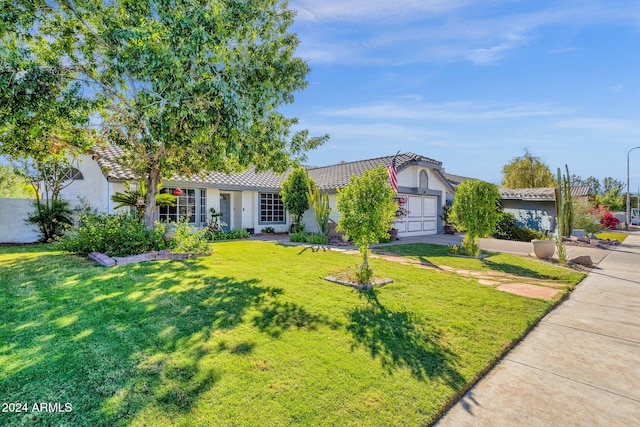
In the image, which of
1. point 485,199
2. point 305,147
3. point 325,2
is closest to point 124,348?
point 305,147

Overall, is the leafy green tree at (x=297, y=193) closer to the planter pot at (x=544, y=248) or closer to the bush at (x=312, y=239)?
the bush at (x=312, y=239)

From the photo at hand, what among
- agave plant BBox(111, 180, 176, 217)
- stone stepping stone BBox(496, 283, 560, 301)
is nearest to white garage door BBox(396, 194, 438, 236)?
stone stepping stone BBox(496, 283, 560, 301)

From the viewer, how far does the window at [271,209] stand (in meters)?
18.0

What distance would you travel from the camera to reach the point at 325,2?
8.81 meters

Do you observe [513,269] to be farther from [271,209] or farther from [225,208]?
[225,208]

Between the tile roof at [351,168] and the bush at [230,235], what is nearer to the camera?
the bush at [230,235]

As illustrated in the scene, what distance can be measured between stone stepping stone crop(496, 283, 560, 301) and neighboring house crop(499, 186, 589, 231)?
14.5 metres

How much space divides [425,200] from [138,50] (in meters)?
16.5

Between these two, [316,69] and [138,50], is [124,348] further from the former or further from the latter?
[316,69]

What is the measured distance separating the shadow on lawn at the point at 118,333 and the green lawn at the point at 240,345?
0.02 meters

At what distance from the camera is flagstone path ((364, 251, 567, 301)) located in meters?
6.43

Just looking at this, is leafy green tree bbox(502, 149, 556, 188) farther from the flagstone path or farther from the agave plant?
the agave plant

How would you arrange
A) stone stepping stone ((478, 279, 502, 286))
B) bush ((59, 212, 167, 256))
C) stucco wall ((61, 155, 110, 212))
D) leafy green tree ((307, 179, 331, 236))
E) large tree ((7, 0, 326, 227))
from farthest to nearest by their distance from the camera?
leafy green tree ((307, 179, 331, 236)) < stucco wall ((61, 155, 110, 212)) < bush ((59, 212, 167, 256)) < stone stepping stone ((478, 279, 502, 286)) < large tree ((7, 0, 326, 227))

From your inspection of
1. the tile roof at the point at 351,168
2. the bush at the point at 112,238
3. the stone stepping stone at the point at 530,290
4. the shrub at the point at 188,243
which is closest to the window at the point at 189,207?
the bush at the point at 112,238
